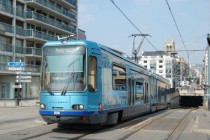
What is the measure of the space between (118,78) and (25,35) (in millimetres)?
49228

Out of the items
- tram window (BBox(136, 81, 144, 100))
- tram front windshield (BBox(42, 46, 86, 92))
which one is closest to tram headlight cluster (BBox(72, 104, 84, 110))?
tram front windshield (BBox(42, 46, 86, 92))

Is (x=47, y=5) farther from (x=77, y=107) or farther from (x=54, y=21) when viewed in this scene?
(x=77, y=107)

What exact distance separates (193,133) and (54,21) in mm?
61520

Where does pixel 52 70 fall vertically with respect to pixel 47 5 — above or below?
below

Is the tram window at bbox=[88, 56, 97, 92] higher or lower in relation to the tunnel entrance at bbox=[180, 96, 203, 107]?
higher

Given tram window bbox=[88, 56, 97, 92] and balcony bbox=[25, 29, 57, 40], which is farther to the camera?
balcony bbox=[25, 29, 57, 40]

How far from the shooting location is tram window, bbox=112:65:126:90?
642 inches

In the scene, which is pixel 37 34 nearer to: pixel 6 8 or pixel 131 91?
pixel 6 8

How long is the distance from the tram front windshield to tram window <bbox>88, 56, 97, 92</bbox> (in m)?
0.23

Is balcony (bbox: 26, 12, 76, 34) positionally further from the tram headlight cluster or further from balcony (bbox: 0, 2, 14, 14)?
the tram headlight cluster

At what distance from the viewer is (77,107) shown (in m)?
13.3

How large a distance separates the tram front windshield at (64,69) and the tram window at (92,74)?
0.74 ft

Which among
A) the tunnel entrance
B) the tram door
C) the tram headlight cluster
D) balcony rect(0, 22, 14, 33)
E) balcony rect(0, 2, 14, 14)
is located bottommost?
the tunnel entrance

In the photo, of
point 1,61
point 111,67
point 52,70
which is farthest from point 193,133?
point 1,61
